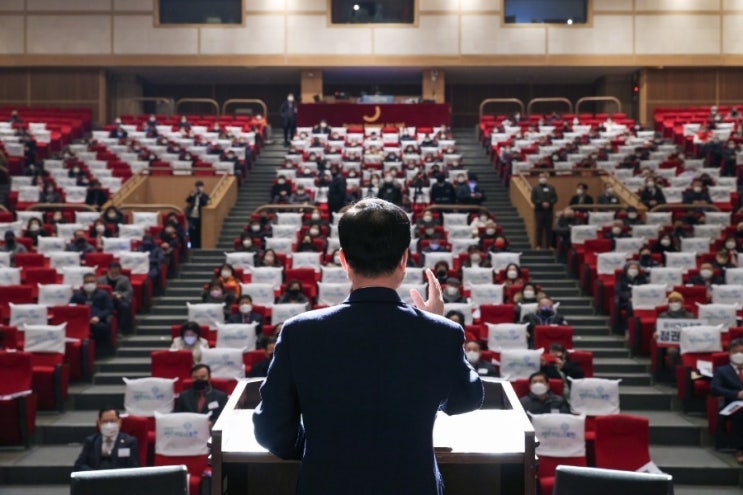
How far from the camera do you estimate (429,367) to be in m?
1.87

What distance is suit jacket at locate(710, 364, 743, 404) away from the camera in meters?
8.96

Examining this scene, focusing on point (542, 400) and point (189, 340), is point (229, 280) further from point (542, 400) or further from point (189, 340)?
point (542, 400)

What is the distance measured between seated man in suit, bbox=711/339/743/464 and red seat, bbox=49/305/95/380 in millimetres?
6627

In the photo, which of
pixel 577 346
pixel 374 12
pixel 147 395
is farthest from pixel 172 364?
pixel 374 12

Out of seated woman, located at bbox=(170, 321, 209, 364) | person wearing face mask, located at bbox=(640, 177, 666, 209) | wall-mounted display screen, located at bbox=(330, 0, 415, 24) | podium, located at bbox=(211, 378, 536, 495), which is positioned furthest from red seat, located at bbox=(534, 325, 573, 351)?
wall-mounted display screen, located at bbox=(330, 0, 415, 24)

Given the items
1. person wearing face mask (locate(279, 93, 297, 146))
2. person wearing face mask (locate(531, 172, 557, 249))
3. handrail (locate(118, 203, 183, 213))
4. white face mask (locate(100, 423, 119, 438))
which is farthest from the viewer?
person wearing face mask (locate(279, 93, 297, 146))

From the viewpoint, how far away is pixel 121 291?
1211 cm

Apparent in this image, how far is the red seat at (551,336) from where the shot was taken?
10398mm

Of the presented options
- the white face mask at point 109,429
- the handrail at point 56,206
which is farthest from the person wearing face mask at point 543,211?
the white face mask at point 109,429

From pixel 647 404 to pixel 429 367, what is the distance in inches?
359

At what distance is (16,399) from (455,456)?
813 cm

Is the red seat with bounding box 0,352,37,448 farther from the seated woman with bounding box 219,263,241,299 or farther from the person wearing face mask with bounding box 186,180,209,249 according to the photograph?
the person wearing face mask with bounding box 186,180,209,249

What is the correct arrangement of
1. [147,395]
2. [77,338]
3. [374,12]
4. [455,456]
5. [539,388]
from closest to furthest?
[455,456] < [539,388] < [147,395] < [77,338] < [374,12]

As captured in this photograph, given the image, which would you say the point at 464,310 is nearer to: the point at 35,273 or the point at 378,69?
the point at 35,273
